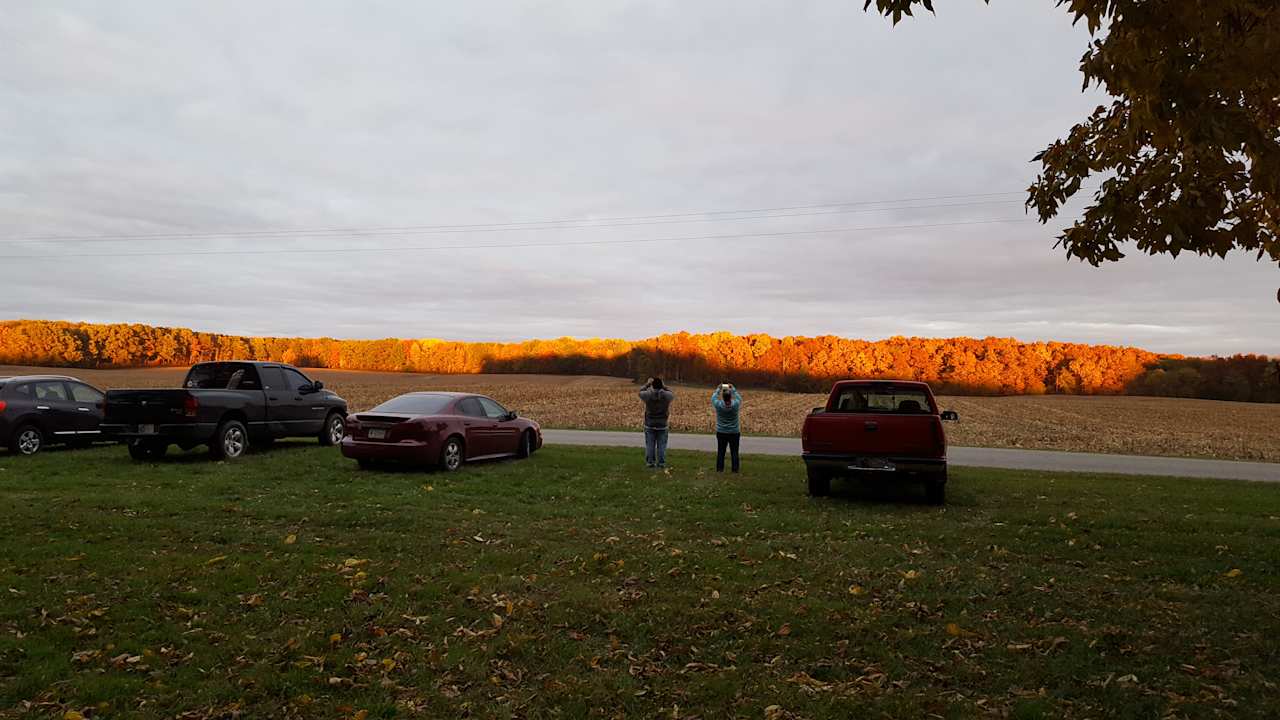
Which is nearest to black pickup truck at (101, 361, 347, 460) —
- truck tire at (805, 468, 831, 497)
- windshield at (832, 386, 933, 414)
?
truck tire at (805, 468, 831, 497)

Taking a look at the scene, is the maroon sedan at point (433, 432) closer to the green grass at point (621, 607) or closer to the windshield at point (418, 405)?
the windshield at point (418, 405)

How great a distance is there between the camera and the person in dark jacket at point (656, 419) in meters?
15.1

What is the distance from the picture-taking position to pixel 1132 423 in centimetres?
3841

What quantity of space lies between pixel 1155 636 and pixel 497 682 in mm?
4656

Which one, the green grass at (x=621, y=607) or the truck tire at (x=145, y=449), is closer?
the green grass at (x=621, y=607)

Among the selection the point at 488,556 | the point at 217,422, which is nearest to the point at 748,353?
the point at 217,422

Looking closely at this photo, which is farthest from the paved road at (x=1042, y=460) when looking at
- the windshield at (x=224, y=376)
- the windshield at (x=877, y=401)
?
the windshield at (x=224, y=376)

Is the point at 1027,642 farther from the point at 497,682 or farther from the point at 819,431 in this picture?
the point at 819,431

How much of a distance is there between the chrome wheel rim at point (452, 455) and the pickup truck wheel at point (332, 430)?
462 centimetres

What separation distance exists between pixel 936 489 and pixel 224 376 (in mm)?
14506

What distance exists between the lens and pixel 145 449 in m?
14.9

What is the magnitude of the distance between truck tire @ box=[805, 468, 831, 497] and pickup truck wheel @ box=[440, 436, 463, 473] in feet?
21.8

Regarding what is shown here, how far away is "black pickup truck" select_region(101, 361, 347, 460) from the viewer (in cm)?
1447

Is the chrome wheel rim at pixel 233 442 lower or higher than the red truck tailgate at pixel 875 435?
lower
